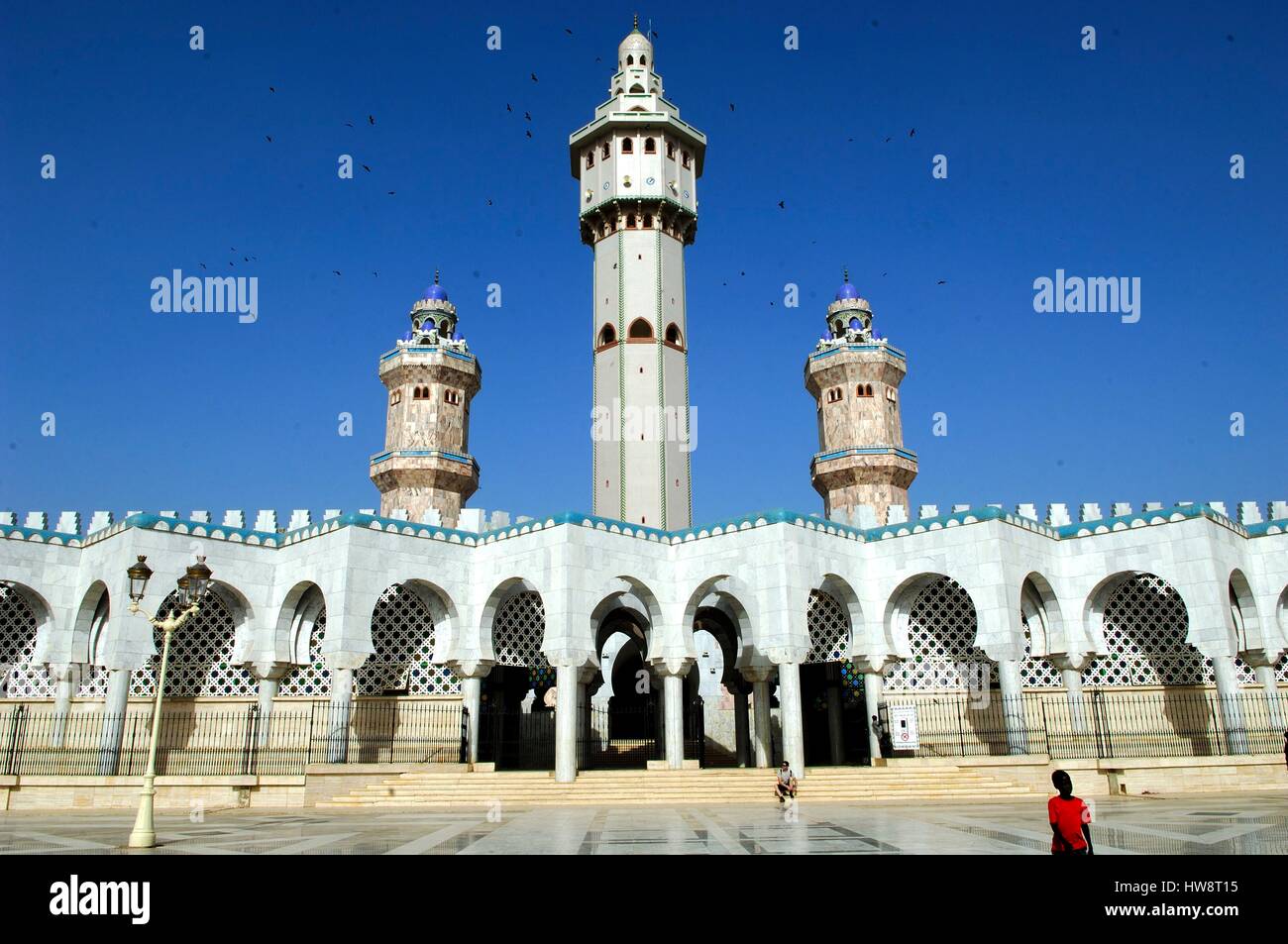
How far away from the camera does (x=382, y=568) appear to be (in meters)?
23.4

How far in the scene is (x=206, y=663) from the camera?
25.0m

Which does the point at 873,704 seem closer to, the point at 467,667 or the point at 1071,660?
the point at 1071,660

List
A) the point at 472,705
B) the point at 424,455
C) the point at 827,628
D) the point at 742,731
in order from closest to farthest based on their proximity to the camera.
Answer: the point at 472,705 < the point at 827,628 < the point at 742,731 < the point at 424,455

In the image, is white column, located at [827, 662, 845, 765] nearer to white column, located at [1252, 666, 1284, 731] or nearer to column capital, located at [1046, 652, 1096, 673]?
column capital, located at [1046, 652, 1096, 673]

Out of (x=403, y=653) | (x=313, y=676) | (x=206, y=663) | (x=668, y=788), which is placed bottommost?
(x=668, y=788)

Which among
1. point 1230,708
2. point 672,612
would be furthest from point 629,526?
point 1230,708

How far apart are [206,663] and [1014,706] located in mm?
19677

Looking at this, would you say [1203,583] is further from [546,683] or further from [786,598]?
[546,683]

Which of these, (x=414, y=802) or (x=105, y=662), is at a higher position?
(x=105, y=662)

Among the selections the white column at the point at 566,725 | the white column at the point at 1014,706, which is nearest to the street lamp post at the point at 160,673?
the white column at the point at 566,725

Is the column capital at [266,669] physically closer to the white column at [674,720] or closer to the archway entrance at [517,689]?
the archway entrance at [517,689]
